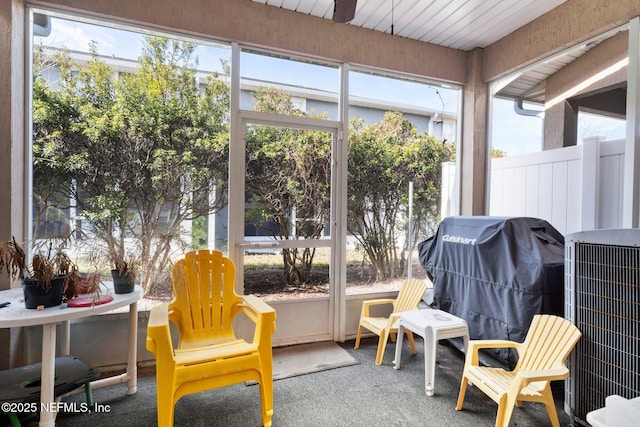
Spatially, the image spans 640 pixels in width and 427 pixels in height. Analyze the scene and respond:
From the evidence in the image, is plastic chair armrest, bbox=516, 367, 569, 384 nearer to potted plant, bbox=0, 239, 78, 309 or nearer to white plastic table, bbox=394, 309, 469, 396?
white plastic table, bbox=394, 309, 469, 396

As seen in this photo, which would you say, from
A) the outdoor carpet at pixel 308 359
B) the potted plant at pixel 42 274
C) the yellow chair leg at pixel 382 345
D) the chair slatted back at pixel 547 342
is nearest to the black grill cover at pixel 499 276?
the chair slatted back at pixel 547 342

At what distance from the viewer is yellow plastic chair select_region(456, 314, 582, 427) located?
1.76m

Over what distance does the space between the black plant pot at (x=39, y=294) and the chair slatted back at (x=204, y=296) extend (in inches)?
27.2

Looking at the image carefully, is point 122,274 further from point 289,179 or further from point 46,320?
point 289,179

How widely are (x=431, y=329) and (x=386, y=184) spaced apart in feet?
5.26

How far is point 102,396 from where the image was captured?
2291 mm

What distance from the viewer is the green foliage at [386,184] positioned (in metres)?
3.38

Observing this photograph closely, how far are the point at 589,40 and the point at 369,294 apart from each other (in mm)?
2981

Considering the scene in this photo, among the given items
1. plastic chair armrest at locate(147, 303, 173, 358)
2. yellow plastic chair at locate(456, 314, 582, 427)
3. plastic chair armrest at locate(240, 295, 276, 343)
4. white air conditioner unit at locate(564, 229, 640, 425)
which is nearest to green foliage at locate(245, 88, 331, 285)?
plastic chair armrest at locate(240, 295, 276, 343)

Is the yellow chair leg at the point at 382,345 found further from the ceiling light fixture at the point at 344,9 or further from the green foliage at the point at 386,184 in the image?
the ceiling light fixture at the point at 344,9

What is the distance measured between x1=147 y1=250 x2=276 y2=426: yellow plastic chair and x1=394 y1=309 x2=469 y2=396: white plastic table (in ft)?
3.69

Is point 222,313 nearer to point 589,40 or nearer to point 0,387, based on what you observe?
point 0,387

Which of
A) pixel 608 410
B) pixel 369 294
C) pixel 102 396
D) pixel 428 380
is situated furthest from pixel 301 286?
pixel 608 410

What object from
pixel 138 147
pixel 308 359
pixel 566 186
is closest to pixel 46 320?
pixel 138 147
